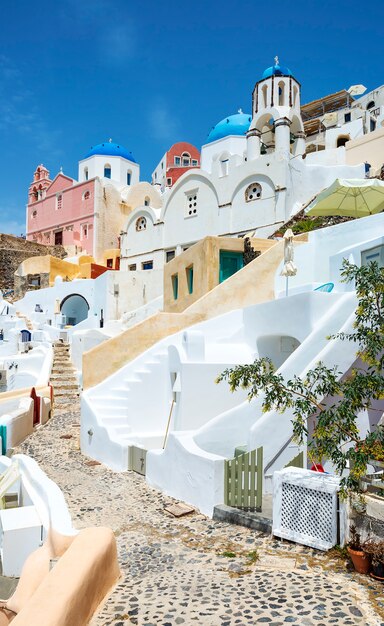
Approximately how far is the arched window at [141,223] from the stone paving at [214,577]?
28.1 metres

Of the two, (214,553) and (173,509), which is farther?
(173,509)

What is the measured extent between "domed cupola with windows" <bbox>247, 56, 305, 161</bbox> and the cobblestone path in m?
25.7

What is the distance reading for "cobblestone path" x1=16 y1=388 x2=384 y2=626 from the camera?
168 inches

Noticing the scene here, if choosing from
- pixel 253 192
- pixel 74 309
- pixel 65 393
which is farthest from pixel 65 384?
pixel 74 309

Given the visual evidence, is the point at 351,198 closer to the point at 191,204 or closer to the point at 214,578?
the point at 214,578

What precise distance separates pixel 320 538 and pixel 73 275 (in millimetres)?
35620

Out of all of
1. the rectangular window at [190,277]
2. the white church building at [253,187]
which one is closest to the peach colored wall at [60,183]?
the white church building at [253,187]

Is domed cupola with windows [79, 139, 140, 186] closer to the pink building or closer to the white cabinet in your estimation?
the pink building

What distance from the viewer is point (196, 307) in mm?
14898

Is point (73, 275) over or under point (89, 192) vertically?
under

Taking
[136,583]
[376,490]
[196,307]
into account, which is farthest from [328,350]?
[196,307]

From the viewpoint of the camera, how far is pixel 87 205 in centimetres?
4331

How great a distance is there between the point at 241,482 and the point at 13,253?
1620 inches

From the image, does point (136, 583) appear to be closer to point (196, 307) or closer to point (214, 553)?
point (214, 553)
